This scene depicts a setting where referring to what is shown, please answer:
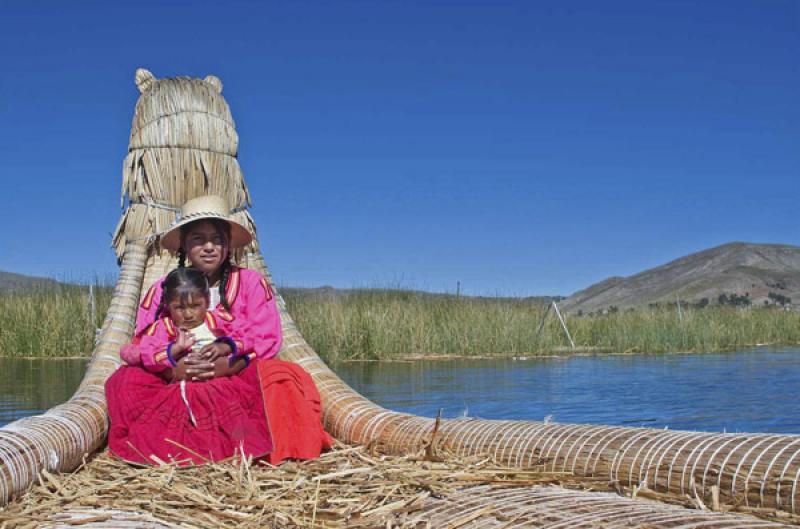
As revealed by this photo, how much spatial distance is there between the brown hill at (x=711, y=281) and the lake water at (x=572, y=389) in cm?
2972

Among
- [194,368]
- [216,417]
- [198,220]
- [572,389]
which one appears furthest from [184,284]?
[572,389]

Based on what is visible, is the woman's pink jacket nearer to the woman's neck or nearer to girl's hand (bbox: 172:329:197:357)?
the woman's neck

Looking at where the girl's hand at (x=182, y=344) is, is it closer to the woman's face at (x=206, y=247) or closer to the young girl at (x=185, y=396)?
the young girl at (x=185, y=396)

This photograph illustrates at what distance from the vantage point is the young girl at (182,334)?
3.96 m

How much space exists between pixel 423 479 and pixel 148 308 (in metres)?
1.92

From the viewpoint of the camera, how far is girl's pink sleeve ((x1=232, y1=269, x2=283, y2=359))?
4.16 m

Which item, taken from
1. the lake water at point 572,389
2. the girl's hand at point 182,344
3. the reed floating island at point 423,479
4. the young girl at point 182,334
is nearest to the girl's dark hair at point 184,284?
the young girl at point 182,334

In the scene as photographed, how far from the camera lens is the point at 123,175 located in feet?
20.4

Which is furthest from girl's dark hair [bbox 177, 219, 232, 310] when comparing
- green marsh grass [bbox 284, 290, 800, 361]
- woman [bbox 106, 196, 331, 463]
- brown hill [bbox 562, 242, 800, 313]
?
brown hill [bbox 562, 242, 800, 313]

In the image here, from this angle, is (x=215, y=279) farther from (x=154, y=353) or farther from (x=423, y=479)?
(x=423, y=479)

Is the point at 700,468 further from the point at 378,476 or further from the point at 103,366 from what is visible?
the point at 103,366

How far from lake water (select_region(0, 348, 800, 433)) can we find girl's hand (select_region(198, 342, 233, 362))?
232 cm

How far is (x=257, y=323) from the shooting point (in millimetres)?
4223

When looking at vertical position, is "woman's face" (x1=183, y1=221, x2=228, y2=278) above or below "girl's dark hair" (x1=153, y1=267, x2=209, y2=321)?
above
